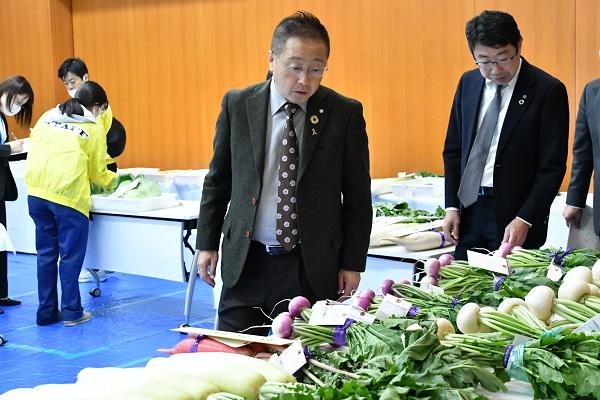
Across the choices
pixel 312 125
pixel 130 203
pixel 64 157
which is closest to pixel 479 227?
pixel 312 125

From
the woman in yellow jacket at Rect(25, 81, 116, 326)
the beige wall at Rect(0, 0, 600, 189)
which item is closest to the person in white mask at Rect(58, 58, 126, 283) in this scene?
the woman in yellow jacket at Rect(25, 81, 116, 326)

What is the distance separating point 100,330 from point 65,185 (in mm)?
946

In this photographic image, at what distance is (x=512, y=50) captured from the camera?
296 centimetres

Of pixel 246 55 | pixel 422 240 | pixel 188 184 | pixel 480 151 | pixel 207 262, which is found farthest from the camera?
pixel 246 55

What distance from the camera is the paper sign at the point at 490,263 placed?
2535 mm

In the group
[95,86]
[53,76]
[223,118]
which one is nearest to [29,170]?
[95,86]

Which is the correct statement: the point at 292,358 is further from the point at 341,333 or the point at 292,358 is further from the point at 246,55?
the point at 246,55

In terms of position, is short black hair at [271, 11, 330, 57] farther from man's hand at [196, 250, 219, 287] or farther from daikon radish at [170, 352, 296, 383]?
daikon radish at [170, 352, 296, 383]

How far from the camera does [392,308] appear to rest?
2.12 metres

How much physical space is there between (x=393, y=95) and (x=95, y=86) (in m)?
2.84

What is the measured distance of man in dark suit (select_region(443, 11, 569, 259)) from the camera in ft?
10.0

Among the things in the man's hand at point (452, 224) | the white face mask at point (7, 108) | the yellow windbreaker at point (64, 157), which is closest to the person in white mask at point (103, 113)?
the white face mask at point (7, 108)

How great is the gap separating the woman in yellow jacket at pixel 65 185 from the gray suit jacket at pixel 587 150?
301 centimetres

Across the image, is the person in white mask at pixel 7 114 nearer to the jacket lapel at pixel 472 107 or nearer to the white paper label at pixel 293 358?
the jacket lapel at pixel 472 107
